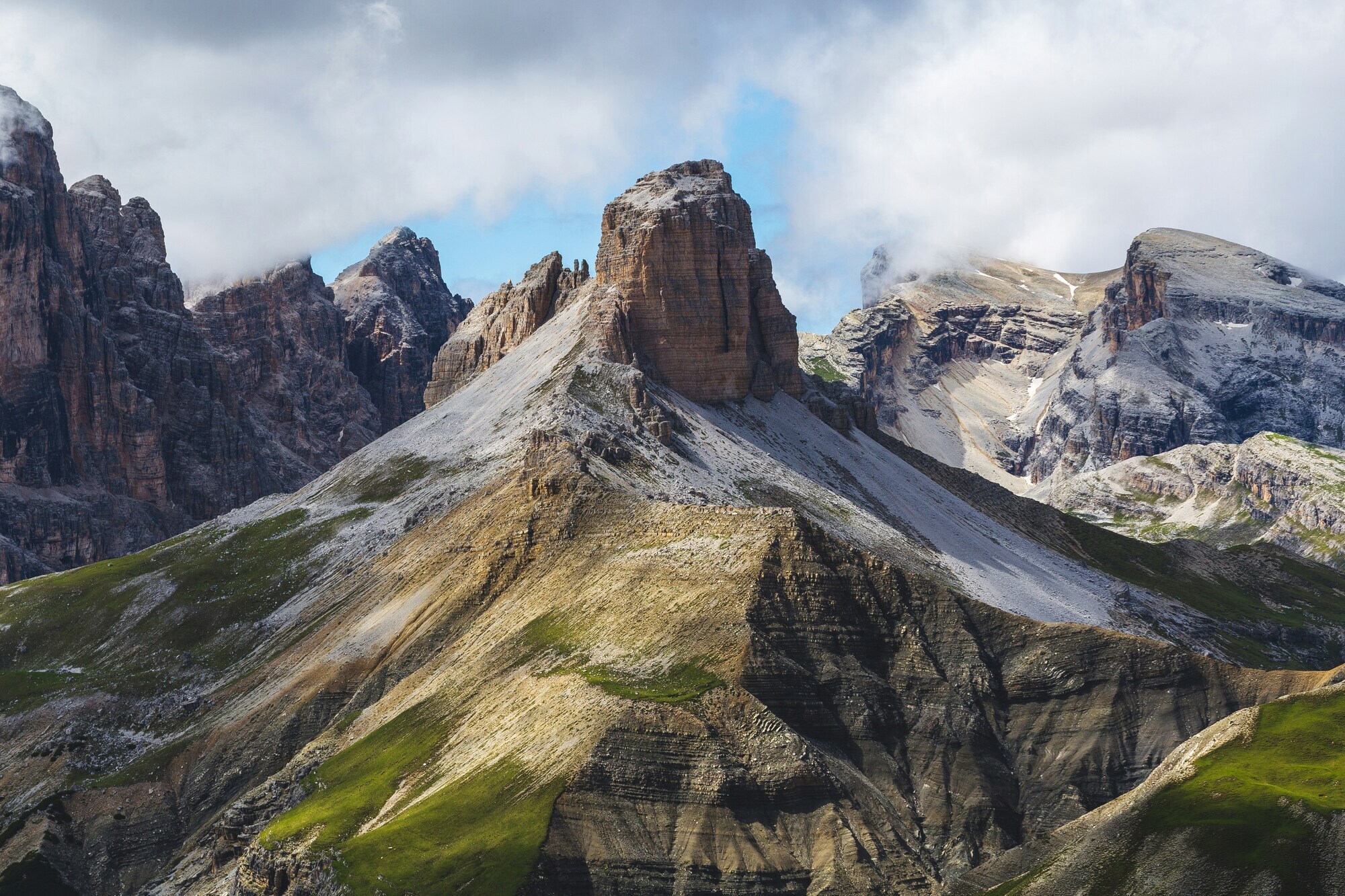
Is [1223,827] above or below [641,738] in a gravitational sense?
below

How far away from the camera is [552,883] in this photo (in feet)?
407

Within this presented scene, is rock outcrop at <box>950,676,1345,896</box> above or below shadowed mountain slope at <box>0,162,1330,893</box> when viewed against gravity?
below

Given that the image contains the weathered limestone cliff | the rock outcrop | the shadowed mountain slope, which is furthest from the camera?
the weathered limestone cliff

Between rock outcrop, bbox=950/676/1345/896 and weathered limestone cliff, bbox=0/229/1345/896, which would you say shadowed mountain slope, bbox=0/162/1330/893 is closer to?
weathered limestone cliff, bbox=0/229/1345/896

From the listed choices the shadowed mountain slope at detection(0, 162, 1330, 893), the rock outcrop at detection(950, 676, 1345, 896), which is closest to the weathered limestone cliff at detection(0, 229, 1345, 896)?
the shadowed mountain slope at detection(0, 162, 1330, 893)

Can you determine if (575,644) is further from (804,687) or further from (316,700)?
(316,700)

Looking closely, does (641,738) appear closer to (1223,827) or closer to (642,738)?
(642,738)

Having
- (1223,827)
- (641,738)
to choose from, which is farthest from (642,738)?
(1223,827)

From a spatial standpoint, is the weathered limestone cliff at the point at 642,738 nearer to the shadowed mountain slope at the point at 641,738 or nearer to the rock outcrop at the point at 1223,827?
the shadowed mountain slope at the point at 641,738

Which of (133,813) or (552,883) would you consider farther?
(133,813)

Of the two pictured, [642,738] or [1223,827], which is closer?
[1223,827]

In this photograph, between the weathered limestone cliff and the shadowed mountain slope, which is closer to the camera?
the shadowed mountain slope

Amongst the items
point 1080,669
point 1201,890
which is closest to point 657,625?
point 1080,669

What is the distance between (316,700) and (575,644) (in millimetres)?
45067
